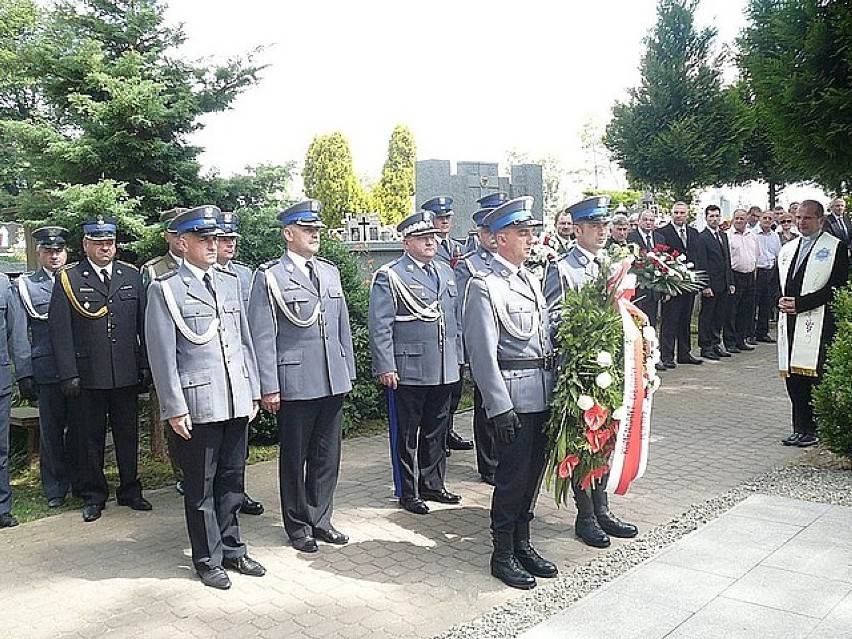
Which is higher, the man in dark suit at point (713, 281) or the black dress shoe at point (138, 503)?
the man in dark suit at point (713, 281)

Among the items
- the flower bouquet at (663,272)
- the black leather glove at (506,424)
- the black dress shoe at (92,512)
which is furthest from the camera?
the flower bouquet at (663,272)

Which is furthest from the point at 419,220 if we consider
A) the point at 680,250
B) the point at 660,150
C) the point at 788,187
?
the point at 788,187

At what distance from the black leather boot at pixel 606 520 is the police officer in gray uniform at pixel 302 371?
165 centimetres

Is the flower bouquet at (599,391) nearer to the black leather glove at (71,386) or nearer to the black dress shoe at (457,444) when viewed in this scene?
the black dress shoe at (457,444)

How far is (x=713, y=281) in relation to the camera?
12.9m

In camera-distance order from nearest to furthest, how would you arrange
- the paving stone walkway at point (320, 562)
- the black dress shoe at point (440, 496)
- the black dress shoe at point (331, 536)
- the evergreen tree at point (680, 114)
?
the paving stone walkway at point (320, 562)
the black dress shoe at point (331, 536)
the black dress shoe at point (440, 496)
the evergreen tree at point (680, 114)

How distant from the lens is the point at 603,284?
504 centimetres

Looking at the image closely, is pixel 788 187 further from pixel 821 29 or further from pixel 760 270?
pixel 821 29

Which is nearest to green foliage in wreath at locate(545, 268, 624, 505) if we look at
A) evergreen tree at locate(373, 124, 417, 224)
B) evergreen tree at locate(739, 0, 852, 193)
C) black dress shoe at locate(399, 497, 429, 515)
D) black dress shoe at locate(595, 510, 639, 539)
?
black dress shoe at locate(595, 510, 639, 539)

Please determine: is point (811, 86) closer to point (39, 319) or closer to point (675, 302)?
point (675, 302)

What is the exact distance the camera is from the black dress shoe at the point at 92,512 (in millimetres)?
6100

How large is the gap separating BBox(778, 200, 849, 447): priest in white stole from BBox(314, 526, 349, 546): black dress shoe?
14.9ft

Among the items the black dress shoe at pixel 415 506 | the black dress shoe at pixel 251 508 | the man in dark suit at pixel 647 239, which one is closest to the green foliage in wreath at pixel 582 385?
the black dress shoe at pixel 415 506

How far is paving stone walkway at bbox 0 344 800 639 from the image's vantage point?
4348 millimetres
